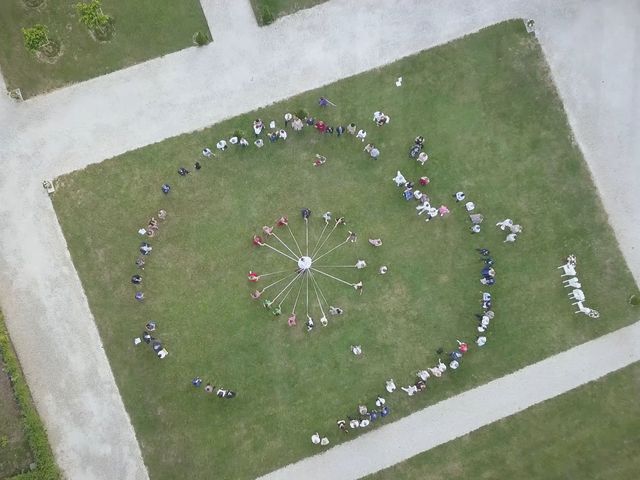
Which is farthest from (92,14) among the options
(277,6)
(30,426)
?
(30,426)

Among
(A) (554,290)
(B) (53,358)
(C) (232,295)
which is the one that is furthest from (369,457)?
(B) (53,358)

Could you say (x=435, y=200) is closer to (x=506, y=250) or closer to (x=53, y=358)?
(x=506, y=250)

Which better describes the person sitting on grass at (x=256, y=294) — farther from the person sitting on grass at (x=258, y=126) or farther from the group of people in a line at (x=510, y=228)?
the group of people in a line at (x=510, y=228)

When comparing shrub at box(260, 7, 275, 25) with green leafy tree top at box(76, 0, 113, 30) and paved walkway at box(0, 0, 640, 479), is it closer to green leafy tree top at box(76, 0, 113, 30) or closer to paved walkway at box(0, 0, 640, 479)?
paved walkway at box(0, 0, 640, 479)

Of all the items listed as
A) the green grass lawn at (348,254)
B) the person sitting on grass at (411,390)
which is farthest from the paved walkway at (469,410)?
the green grass lawn at (348,254)

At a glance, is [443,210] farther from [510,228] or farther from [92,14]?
[92,14]

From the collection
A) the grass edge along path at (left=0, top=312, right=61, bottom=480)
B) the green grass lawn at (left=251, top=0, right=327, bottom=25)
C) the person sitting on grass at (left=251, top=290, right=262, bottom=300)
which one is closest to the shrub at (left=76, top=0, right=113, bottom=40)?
the green grass lawn at (left=251, top=0, right=327, bottom=25)
